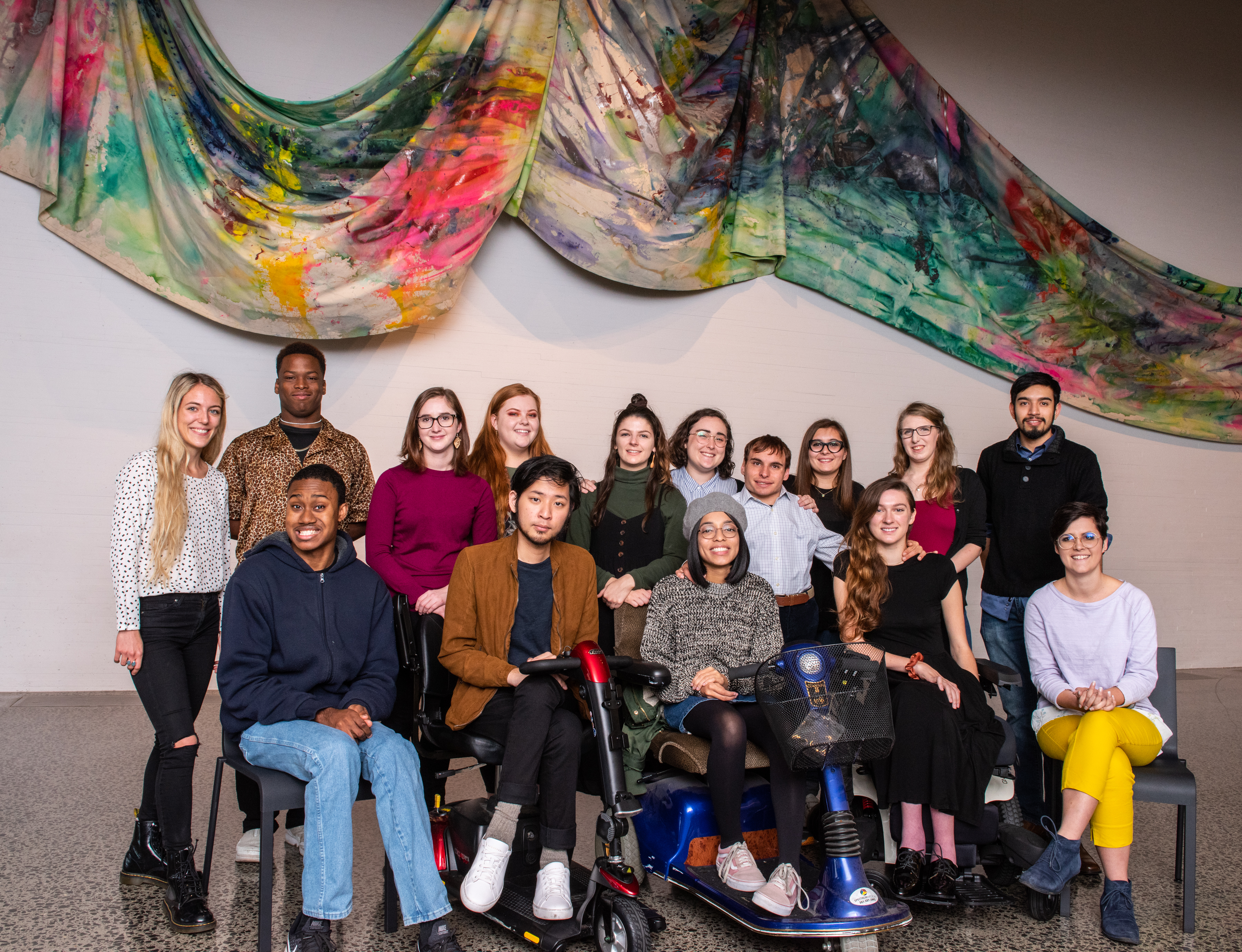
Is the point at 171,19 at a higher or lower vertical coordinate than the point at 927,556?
higher

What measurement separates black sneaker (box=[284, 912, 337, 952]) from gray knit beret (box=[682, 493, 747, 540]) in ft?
4.53

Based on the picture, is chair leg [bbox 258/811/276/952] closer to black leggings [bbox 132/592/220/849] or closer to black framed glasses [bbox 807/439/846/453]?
black leggings [bbox 132/592/220/849]

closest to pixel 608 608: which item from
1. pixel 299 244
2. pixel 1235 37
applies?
pixel 299 244

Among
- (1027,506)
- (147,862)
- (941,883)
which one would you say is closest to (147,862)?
(147,862)

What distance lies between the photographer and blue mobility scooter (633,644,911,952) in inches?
80.0

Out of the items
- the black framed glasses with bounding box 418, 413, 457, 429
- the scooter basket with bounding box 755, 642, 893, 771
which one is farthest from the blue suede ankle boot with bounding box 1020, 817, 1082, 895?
the black framed glasses with bounding box 418, 413, 457, 429

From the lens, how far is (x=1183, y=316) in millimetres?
6016

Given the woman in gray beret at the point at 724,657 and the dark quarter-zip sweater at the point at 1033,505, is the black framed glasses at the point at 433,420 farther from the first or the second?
the dark quarter-zip sweater at the point at 1033,505

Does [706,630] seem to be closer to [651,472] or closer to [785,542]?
[785,542]

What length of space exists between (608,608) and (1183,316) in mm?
5165

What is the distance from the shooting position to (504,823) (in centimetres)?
209

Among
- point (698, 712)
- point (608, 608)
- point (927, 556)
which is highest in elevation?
point (927, 556)

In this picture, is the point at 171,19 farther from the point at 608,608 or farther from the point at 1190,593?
the point at 1190,593

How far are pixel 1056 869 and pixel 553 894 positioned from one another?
4.32 ft
